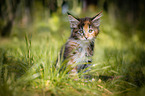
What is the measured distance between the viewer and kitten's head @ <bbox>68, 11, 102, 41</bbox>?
2531mm

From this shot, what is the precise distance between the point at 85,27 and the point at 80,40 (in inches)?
9.8

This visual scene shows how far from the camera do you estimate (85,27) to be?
2.54 metres

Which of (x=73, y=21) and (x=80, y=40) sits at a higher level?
(x=73, y=21)

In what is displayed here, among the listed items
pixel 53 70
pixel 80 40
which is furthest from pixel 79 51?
pixel 53 70

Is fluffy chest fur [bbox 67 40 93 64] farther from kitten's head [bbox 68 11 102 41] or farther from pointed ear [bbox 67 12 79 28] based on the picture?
pointed ear [bbox 67 12 79 28]

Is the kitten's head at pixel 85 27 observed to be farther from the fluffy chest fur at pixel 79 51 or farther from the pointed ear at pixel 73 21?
the fluffy chest fur at pixel 79 51

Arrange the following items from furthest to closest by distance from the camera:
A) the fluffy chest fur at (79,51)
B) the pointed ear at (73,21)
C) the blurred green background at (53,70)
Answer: the fluffy chest fur at (79,51) → the pointed ear at (73,21) → the blurred green background at (53,70)

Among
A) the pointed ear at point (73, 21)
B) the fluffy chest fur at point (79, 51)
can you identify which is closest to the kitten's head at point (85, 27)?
the pointed ear at point (73, 21)

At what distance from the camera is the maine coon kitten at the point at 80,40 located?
2.54 metres

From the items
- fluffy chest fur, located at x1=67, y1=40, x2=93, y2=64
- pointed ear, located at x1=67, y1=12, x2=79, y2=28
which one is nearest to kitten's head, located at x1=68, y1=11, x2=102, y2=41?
pointed ear, located at x1=67, y1=12, x2=79, y2=28

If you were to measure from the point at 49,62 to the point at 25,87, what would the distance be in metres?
0.52

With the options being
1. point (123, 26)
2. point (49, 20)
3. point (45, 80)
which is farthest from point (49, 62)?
point (123, 26)

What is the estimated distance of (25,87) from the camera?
6.56 ft

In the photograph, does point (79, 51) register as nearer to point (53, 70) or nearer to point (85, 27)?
point (85, 27)
